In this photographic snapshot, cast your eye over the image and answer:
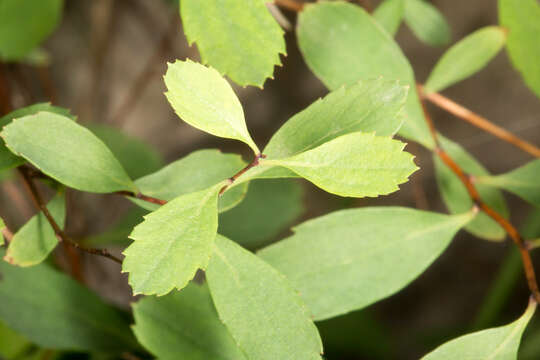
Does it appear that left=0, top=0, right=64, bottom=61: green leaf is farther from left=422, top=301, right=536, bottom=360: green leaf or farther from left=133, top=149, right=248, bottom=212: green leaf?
left=422, top=301, right=536, bottom=360: green leaf

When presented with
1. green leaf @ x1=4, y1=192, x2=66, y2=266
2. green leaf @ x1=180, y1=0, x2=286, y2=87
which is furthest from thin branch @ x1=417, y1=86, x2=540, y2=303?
green leaf @ x1=4, y1=192, x2=66, y2=266

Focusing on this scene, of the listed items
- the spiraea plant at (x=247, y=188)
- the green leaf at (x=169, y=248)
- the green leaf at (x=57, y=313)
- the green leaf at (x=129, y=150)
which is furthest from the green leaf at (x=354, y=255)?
the green leaf at (x=129, y=150)

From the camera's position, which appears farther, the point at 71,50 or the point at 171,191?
the point at 71,50

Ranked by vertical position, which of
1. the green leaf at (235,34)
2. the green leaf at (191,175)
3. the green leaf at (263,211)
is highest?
the green leaf at (235,34)

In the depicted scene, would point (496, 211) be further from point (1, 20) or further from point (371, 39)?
point (1, 20)

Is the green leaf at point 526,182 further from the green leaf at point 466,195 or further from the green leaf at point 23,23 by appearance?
the green leaf at point 23,23

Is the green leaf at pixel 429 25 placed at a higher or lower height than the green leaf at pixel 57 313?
higher

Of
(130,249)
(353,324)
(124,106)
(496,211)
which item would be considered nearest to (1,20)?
(124,106)
